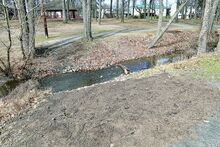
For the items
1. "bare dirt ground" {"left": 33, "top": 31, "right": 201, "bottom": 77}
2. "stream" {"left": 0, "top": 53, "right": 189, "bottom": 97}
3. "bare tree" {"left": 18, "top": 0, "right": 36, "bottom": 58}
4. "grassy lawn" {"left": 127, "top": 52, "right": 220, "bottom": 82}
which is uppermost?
"bare tree" {"left": 18, "top": 0, "right": 36, "bottom": 58}

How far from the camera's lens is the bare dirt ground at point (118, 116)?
18.2 ft

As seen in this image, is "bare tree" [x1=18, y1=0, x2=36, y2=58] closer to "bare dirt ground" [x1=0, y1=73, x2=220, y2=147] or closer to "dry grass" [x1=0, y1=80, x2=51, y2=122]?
"dry grass" [x1=0, y1=80, x2=51, y2=122]

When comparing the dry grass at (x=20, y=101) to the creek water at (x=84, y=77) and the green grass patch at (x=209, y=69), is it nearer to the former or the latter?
the creek water at (x=84, y=77)

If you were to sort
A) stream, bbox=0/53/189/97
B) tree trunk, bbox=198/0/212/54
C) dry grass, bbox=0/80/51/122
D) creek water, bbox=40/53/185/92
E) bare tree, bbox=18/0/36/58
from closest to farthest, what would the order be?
1. dry grass, bbox=0/80/51/122
2. stream, bbox=0/53/189/97
3. creek water, bbox=40/53/185/92
4. tree trunk, bbox=198/0/212/54
5. bare tree, bbox=18/0/36/58

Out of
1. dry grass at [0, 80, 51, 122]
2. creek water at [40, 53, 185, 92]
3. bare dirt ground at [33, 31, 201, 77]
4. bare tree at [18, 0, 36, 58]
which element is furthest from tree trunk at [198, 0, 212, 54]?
bare tree at [18, 0, 36, 58]

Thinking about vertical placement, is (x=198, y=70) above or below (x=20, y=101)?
above

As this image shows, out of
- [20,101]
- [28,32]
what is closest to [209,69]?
[20,101]

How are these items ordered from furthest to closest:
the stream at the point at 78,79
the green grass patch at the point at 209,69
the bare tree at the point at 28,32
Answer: the bare tree at the point at 28,32 < the stream at the point at 78,79 < the green grass patch at the point at 209,69

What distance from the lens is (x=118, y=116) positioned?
21.0 feet

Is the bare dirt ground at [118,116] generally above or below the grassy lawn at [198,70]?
below

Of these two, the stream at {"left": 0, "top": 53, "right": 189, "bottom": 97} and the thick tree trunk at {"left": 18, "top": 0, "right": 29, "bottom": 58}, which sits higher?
the thick tree trunk at {"left": 18, "top": 0, "right": 29, "bottom": 58}

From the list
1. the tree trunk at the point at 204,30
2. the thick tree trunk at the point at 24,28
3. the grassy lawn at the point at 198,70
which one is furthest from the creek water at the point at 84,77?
the tree trunk at the point at 204,30

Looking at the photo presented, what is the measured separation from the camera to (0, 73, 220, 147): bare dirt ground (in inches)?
219

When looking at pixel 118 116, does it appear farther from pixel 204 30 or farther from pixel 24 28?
pixel 24 28
